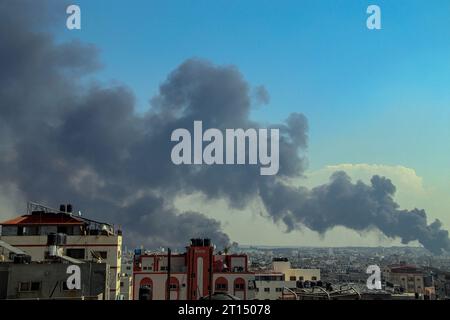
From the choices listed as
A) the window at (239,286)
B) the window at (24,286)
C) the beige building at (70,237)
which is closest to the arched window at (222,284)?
the window at (239,286)

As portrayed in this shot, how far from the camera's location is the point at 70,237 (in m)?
30.6

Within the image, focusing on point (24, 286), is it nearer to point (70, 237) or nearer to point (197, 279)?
point (70, 237)

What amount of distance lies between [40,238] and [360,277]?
68.2 meters

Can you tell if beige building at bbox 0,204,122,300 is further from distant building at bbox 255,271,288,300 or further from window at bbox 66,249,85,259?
distant building at bbox 255,271,288,300

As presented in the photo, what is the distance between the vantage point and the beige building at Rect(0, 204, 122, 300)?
98.6ft

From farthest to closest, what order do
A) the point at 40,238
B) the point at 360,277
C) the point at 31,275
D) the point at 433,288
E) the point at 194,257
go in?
the point at 360,277
the point at 433,288
the point at 194,257
the point at 40,238
the point at 31,275

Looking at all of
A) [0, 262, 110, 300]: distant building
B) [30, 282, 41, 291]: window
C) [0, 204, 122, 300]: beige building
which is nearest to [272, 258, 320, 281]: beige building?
[0, 204, 122, 300]: beige building

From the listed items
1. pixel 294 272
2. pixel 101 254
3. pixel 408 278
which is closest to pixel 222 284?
pixel 101 254

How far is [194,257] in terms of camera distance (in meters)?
39.4

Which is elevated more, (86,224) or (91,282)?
(86,224)

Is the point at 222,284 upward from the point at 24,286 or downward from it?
downward
